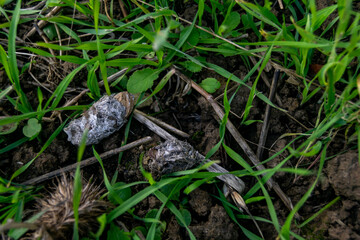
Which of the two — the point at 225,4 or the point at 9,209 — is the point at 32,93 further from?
the point at 225,4

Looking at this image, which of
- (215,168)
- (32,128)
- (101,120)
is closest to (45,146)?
(32,128)

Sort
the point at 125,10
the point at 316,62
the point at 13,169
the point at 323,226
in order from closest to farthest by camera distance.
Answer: the point at 323,226 → the point at 13,169 → the point at 316,62 → the point at 125,10

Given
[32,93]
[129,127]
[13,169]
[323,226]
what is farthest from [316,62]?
[13,169]

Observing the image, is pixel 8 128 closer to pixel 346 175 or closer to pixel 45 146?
pixel 45 146

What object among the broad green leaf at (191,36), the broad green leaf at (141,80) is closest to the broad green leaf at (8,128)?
the broad green leaf at (141,80)

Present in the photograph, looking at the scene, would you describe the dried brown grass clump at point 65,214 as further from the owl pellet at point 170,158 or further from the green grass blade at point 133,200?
the owl pellet at point 170,158

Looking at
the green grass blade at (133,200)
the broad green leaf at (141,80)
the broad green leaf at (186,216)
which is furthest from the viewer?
the broad green leaf at (141,80)

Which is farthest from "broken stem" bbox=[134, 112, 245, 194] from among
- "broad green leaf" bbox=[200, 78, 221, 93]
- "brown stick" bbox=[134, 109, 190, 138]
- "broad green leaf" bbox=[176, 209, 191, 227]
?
"broad green leaf" bbox=[200, 78, 221, 93]
